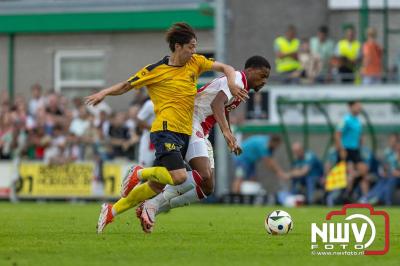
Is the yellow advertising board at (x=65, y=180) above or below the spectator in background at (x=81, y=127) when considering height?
below

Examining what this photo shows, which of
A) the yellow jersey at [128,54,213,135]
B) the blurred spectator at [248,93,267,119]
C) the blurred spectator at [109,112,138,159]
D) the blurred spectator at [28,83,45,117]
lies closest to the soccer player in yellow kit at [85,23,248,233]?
the yellow jersey at [128,54,213,135]

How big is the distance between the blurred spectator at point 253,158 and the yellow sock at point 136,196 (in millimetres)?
11973

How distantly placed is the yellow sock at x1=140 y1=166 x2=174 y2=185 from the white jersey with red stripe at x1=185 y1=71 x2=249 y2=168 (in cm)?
61

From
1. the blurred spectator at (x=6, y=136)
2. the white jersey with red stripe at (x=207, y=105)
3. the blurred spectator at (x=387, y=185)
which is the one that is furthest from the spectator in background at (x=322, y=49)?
the white jersey with red stripe at (x=207, y=105)

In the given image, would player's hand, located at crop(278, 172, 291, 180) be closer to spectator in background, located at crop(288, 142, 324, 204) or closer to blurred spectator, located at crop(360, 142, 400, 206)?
spectator in background, located at crop(288, 142, 324, 204)

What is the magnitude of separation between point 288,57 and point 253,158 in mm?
2299

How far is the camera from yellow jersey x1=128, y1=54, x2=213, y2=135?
12.3 m

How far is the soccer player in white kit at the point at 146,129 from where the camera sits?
17.7 meters

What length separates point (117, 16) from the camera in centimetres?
2977

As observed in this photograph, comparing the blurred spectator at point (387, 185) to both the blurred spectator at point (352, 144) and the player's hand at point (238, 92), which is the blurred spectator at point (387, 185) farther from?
the player's hand at point (238, 92)

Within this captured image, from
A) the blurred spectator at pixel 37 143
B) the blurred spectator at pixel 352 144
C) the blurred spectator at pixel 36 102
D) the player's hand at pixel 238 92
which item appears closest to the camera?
the player's hand at pixel 238 92

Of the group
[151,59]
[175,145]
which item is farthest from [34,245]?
[151,59]

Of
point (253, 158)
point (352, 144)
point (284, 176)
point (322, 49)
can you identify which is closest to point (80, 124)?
point (253, 158)

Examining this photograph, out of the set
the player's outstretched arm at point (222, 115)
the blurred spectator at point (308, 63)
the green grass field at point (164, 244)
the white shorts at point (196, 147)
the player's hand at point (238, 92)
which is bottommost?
the green grass field at point (164, 244)
